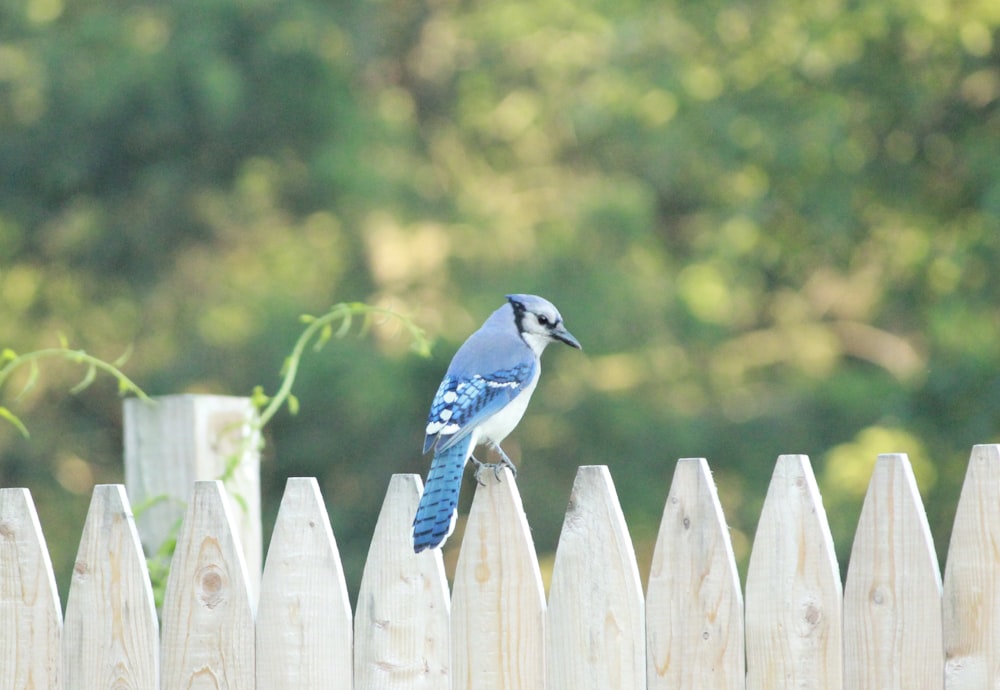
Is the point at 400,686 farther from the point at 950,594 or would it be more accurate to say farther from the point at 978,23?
the point at 978,23

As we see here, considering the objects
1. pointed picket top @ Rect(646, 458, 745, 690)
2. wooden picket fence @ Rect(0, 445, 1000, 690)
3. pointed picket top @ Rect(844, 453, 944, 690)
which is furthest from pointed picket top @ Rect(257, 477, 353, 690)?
pointed picket top @ Rect(844, 453, 944, 690)

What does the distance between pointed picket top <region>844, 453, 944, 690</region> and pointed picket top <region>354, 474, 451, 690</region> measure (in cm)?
69

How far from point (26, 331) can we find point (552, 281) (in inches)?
160

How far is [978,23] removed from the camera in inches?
380

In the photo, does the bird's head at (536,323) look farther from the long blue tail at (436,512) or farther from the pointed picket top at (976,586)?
the pointed picket top at (976,586)

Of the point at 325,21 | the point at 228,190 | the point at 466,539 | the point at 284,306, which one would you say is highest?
the point at 325,21

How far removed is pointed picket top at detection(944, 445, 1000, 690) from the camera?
2393mm

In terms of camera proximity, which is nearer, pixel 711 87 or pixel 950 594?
pixel 950 594

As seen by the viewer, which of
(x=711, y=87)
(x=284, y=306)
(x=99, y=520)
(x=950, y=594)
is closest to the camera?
(x=950, y=594)

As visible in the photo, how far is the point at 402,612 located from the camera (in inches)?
99.3

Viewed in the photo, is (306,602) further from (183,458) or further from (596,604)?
(183,458)

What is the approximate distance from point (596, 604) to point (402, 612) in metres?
0.33

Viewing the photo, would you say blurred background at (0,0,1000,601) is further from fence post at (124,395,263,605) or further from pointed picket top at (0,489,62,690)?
pointed picket top at (0,489,62,690)

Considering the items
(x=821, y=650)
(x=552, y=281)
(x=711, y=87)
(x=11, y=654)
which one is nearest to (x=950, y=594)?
(x=821, y=650)
